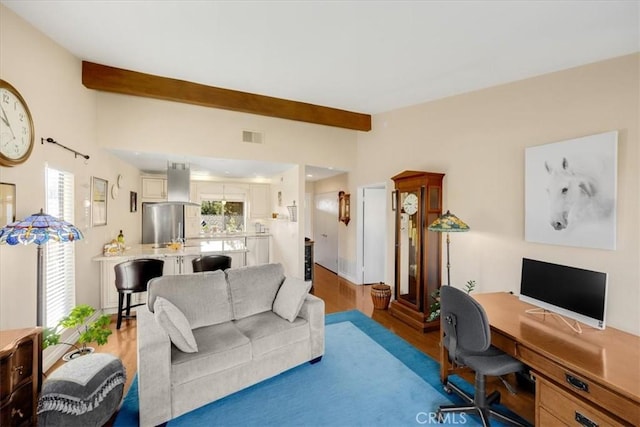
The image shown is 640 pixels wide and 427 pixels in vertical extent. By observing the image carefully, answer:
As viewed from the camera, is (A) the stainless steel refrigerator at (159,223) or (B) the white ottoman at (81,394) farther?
(A) the stainless steel refrigerator at (159,223)

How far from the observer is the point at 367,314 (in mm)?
4090

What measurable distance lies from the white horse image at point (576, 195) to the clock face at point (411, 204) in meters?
1.46

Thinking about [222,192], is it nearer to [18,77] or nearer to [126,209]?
[126,209]

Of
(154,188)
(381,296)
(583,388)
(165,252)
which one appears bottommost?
(381,296)

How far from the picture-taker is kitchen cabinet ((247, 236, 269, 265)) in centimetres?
572

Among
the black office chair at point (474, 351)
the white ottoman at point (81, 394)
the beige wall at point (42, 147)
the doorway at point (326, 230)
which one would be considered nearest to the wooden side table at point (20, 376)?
the white ottoman at point (81, 394)

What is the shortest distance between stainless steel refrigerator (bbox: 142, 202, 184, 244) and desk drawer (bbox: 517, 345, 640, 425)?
6068 millimetres

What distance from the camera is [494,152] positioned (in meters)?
3.08

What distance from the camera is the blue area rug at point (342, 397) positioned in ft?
6.64

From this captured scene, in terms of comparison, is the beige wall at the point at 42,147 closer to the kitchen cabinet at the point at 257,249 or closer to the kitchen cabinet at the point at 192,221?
the kitchen cabinet at the point at 192,221

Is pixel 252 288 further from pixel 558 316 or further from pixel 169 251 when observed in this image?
pixel 558 316

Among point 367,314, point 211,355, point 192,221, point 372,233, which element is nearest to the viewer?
point 211,355

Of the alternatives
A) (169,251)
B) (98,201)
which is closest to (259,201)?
(169,251)

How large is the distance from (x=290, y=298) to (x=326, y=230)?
4340 mm
